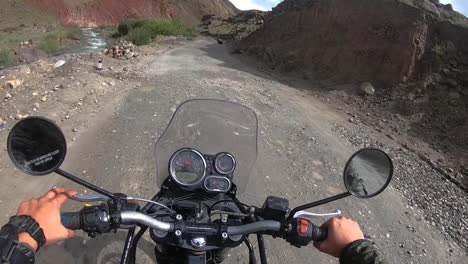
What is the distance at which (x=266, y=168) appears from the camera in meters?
7.44

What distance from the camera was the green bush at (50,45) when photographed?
27.1 m

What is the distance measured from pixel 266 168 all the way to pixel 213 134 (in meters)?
4.52

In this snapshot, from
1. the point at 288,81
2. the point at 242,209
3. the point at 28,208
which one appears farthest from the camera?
the point at 288,81

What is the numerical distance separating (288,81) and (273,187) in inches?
371

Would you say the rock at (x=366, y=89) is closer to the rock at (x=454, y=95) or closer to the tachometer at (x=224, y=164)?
the rock at (x=454, y=95)

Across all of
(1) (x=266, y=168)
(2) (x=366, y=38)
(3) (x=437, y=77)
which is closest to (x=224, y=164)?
(1) (x=266, y=168)

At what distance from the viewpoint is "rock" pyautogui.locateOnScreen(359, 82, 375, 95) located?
1375cm

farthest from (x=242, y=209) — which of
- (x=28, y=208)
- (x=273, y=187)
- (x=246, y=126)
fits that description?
(x=273, y=187)

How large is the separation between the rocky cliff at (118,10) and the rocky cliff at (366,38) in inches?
1499

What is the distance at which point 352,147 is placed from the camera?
372 inches

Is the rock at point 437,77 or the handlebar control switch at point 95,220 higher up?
the handlebar control switch at point 95,220

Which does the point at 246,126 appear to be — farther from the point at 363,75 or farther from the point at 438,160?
the point at 363,75

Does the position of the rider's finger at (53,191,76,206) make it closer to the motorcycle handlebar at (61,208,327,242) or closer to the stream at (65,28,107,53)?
the motorcycle handlebar at (61,208,327,242)

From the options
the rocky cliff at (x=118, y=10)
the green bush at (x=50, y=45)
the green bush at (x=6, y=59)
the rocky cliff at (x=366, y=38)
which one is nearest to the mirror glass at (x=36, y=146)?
the rocky cliff at (x=366, y=38)
